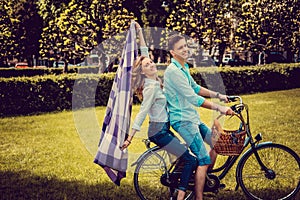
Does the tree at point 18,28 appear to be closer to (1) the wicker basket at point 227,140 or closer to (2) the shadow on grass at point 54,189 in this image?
(2) the shadow on grass at point 54,189

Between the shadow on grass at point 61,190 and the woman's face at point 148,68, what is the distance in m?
1.85

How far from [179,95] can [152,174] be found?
4.32 feet

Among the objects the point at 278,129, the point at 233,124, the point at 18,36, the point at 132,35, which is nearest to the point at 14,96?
the point at 233,124

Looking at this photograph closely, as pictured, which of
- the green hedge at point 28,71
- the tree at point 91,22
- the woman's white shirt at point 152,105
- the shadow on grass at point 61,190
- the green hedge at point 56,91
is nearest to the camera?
the woman's white shirt at point 152,105

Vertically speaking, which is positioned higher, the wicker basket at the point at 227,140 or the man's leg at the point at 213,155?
the wicker basket at the point at 227,140

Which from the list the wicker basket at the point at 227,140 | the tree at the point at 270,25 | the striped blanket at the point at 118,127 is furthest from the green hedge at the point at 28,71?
the wicker basket at the point at 227,140

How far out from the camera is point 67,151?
25.6ft

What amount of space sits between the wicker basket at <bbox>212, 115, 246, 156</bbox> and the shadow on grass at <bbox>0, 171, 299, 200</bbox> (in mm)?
910

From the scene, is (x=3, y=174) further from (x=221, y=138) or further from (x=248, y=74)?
(x=248, y=74)

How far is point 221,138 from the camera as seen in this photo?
14.3 feet

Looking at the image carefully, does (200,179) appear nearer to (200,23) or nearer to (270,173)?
(270,173)

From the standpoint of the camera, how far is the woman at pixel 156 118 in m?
4.21

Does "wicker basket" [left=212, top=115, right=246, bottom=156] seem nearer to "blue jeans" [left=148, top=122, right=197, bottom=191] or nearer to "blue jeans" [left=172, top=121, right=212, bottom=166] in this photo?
"blue jeans" [left=172, top=121, right=212, bottom=166]

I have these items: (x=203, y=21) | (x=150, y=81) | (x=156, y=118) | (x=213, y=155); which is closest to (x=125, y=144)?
(x=156, y=118)
